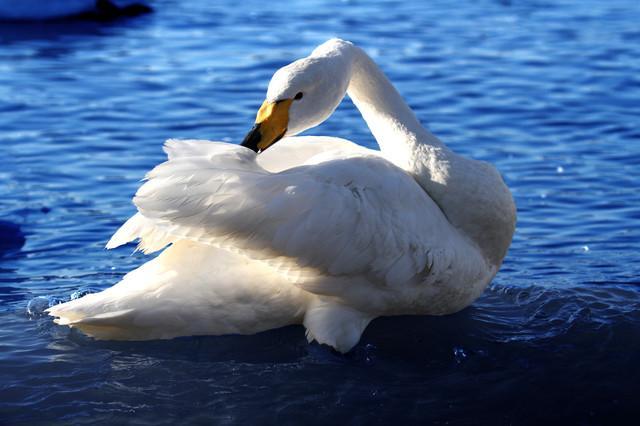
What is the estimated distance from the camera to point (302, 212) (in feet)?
20.3

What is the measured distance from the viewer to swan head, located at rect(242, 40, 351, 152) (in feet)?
20.8

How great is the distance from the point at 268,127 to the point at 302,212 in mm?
483

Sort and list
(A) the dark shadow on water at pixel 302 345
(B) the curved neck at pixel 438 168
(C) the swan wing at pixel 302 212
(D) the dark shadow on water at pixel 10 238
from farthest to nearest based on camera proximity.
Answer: (D) the dark shadow on water at pixel 10 238 < (B) the curved neck at pixel 438 168 < (A) the dark shadow on water at pixel 302 345 < (C) the swan wing at pixel 302 212

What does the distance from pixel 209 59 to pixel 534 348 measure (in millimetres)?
6522

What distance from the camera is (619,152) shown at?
1001 cm

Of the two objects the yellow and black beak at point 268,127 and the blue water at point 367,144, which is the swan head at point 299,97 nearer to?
the yellow and black beak at point 268,127

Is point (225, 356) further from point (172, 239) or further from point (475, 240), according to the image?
point (475, 240)

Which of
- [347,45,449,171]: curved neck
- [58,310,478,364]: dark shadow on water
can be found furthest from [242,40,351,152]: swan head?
[58,310,478,364]: dark shadow on water

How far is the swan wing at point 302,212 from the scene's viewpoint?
6.08 meters

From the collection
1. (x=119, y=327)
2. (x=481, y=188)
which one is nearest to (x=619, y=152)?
(x=481, y=188)

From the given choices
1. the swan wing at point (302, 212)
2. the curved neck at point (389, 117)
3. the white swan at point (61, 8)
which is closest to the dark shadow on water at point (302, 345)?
the swan wing at point (302, 212)

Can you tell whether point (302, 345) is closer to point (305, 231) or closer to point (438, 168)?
point (305, 231)

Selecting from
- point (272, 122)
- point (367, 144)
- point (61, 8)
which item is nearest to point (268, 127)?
point (272, 122)

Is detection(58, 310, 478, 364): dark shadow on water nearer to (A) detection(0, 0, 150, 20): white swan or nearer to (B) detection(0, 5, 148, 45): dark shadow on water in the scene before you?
(B) detection(0, 5, 148, 45): dark shadow on water
